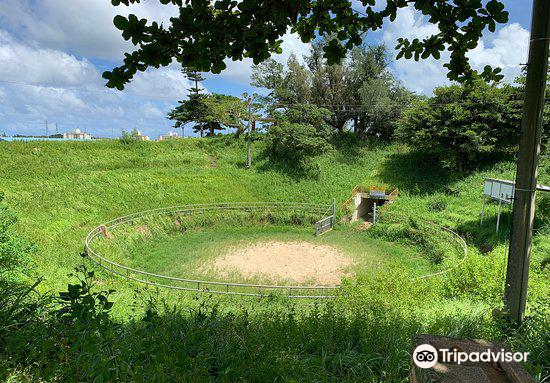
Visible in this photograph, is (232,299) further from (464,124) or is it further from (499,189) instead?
(464,124)

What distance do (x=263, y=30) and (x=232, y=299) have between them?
33.8 ft

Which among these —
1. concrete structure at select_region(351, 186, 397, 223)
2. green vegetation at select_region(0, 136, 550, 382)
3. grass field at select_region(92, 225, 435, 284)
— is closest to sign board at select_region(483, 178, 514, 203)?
green vegetation at select_region(0, 136, 550, 382)

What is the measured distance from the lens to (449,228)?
18531 mm

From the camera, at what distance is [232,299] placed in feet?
38.3

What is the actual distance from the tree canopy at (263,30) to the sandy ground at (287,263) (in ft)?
39.9

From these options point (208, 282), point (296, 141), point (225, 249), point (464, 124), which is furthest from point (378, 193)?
point (208, 282)

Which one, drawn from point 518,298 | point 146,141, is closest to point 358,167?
point 146,141

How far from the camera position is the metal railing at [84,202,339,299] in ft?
39.0

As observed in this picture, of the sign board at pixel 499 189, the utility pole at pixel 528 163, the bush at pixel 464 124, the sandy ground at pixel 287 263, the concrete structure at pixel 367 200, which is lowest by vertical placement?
the sandy ground at pixel 287 263

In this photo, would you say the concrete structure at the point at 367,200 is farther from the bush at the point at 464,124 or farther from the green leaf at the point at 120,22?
the green leaf at the point at 120,22

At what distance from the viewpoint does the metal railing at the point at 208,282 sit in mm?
11883

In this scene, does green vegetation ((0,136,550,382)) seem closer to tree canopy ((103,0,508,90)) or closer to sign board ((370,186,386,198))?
sign board ((370,186,386,198))

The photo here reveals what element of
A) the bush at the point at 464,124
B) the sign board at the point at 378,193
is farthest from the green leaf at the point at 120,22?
the bush at the point at 464,124

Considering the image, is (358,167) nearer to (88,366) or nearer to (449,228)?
(449,228)
